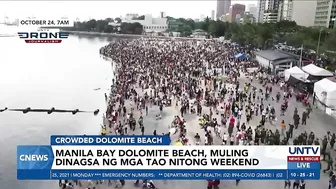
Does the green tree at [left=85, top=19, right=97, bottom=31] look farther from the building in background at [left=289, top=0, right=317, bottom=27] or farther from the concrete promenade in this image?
the concrete promenade

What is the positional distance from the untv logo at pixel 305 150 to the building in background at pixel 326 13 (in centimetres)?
8572

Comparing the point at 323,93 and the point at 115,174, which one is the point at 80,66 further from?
the point at 115,174

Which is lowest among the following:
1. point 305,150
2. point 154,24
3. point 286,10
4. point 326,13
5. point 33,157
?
point 33,157

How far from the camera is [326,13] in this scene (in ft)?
305

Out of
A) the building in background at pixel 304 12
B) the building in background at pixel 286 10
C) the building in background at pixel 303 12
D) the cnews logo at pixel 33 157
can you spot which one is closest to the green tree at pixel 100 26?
the building in background at pixel 286 10

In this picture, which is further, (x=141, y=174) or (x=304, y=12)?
(x=304, y=12)

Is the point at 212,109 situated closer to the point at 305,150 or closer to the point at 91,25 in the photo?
the point at 305,150

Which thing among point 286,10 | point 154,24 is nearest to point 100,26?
point 154,24

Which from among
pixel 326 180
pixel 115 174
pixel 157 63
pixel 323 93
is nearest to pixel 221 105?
pixel 323 93

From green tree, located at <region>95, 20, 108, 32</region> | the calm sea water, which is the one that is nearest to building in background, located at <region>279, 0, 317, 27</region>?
the calm sea water

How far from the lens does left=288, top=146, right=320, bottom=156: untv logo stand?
32.0ft

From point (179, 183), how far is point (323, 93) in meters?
15.0

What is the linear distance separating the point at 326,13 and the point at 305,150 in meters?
94.2

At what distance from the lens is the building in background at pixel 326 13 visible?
293 feet
